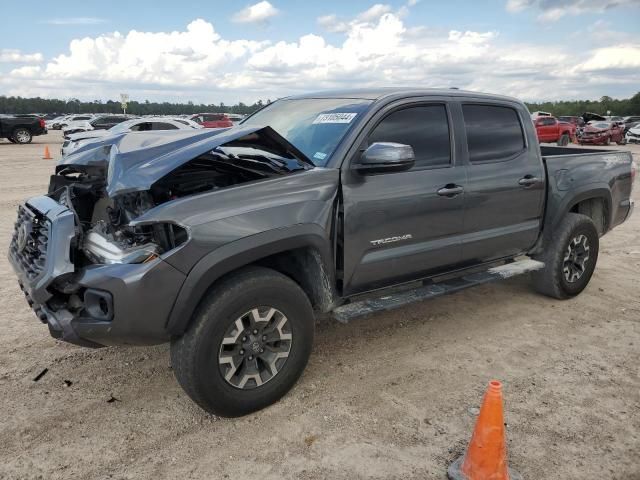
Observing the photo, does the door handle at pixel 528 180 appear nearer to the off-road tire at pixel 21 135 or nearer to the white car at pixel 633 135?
the off-road tire at pixel 21 135

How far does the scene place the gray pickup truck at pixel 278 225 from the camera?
2865 mm

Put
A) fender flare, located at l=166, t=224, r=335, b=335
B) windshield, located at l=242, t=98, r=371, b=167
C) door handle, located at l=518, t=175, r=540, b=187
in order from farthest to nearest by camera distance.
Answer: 1. door handle, located at l=518, t=175, r=540, b=187
2. windshield, located at l=242, t=98, r=371, b=167
3. fender flare, located at l=166, t=224, r=335, b=335

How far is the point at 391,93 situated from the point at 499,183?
1.19 m

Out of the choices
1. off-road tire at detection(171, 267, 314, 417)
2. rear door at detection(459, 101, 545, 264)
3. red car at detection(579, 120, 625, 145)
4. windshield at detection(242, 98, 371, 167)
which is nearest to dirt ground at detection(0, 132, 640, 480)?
off-road tire at detection(171, 267, 314, 417)

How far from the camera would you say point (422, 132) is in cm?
397

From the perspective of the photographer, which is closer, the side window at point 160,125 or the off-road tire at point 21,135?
the side window at point 160,125

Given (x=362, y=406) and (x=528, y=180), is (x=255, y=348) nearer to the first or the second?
(x=362, y=406)

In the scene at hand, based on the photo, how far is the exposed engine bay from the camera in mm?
2906

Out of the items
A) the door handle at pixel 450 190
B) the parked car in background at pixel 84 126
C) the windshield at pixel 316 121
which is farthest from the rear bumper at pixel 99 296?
the parked car in background at pixel 84 126

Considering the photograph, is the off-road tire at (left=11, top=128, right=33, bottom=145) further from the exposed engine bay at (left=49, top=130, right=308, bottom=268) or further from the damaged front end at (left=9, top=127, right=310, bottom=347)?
the damaged front end at (left=9, top=127, right=310, bottom=347)

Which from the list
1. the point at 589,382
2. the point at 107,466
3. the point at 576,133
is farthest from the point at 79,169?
the point at 576,133

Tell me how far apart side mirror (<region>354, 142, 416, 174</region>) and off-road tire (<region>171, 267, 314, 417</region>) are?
0.91 metres

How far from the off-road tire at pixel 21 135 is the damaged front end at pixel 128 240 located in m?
26.8

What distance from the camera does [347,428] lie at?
311 centimetres
